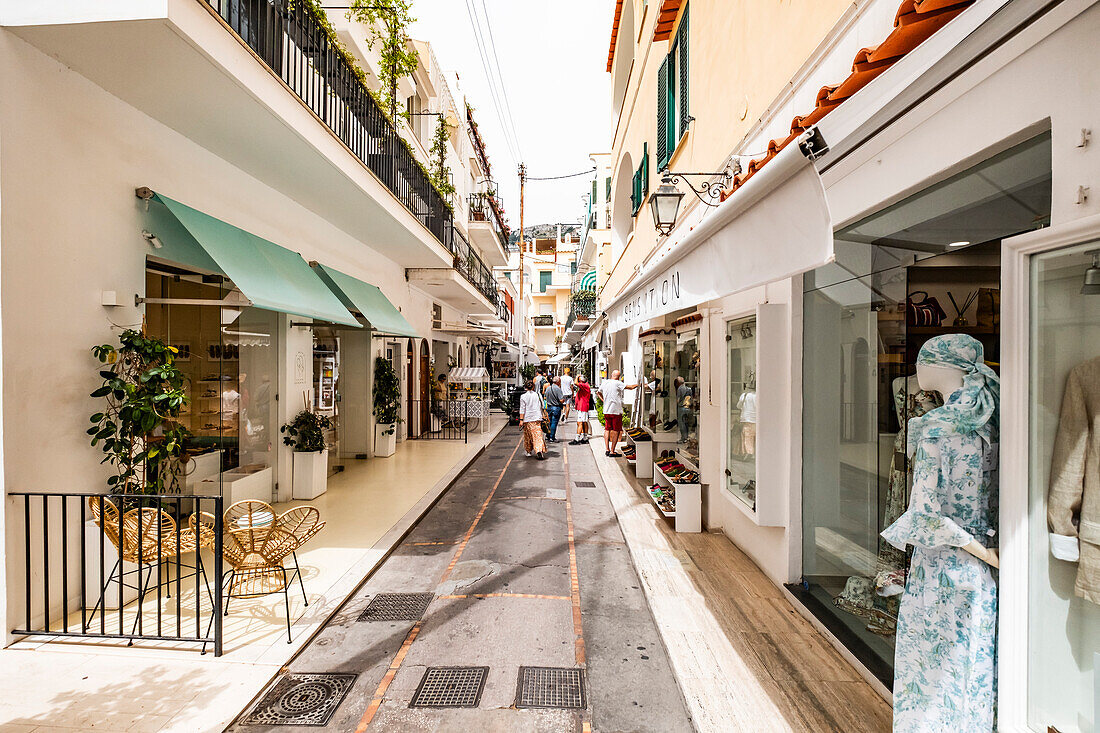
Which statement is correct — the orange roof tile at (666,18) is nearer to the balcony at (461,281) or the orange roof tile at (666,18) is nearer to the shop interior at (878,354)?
the shop interior at (878,354)

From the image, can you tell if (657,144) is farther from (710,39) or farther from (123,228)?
(123,228)

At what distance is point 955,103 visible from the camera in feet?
8.12

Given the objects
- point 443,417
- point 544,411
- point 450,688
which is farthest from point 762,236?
point 443,417

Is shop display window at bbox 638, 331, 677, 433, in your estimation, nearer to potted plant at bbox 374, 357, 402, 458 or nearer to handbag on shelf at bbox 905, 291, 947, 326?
handbag on shelf at bbox 905, 291, 947, 326

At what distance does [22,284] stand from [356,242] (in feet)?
21.4

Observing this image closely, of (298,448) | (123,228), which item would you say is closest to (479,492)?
(298,448)

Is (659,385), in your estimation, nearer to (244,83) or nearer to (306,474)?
(306,474)

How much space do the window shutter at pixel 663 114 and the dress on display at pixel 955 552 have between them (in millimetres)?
7167

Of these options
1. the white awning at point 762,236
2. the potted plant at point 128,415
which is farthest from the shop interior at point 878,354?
the potted plant at point 128,415

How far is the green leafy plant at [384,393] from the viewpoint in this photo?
11141 mm

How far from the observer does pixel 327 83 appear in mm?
6695

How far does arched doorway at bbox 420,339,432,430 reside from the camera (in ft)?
50.6

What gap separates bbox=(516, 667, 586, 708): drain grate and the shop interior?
5.87 ft

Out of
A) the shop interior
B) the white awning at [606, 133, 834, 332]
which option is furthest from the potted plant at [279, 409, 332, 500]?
the shop interior
